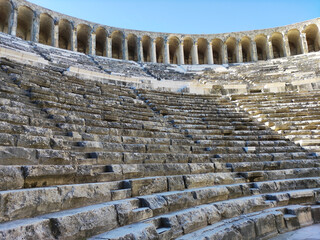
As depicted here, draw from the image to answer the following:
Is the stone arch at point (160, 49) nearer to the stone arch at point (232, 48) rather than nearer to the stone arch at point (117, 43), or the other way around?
the stone arch at point (117, 43)

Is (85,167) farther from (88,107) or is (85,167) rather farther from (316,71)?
(316,71)

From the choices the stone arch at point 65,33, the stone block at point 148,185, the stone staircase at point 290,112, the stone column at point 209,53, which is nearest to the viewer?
the stone block at point 148,185

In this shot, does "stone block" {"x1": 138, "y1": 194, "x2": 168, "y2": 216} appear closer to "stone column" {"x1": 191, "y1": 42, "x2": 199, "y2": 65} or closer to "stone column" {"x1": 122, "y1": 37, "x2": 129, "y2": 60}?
"stone column" {"x1": 122, "y1": 37, "x2": 129, "y2": 60}

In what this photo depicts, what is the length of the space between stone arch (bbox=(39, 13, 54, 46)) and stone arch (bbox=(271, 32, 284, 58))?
882 inches

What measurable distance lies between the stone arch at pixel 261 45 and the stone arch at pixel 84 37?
17866 millimetres

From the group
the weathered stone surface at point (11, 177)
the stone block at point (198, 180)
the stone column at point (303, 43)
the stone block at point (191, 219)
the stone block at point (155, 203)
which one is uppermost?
the stone column at point (303, 43)

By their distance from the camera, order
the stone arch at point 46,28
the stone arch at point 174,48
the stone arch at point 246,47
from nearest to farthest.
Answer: the stone arch at point 46,28, the stone arch at point 174,48, the stone arch at point 246,47

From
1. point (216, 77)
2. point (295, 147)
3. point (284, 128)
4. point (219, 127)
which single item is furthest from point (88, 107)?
point (216, 77)

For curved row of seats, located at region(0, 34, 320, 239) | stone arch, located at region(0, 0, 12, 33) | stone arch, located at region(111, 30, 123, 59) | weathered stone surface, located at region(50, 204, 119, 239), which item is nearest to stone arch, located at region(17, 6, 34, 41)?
stone arch, located at region(0, 0, 12, 33)

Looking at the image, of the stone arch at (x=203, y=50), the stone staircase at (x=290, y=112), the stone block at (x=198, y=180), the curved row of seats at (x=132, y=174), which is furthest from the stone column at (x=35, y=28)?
the stone block at (x=198, y=180)

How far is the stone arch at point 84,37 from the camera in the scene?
2433cm

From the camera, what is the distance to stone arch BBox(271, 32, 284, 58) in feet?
87.4

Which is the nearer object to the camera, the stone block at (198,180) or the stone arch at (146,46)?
the stone block at (198,180)

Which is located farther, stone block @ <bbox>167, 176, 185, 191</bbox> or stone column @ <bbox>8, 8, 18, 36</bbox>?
stone column @ <bbox>8, 8, 18, 36</bbox>
